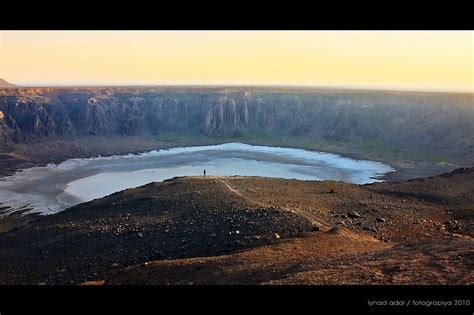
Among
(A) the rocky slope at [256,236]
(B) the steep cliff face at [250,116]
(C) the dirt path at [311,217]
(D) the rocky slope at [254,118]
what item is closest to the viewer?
(A) the rocky slope at [256,236]

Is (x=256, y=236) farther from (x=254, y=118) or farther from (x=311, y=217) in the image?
(x=254, y=118)

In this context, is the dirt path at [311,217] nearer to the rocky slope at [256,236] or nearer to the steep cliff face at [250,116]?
the rocky slope at [256,236]

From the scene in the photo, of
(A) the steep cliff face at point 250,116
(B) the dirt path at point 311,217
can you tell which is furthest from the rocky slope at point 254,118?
(B) the dirt path at point 311,217

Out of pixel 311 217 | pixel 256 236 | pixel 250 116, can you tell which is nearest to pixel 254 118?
pixel 250 116

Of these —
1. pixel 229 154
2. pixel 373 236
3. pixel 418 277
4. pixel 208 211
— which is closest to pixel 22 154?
pixel 229 154

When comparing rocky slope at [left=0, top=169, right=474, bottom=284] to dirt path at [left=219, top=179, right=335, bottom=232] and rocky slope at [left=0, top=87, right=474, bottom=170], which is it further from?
rocky slope at [left=0, top=87, right=474, bottom=170]
